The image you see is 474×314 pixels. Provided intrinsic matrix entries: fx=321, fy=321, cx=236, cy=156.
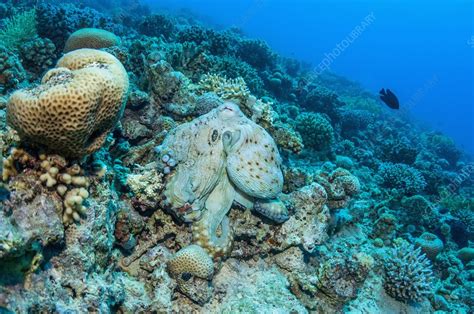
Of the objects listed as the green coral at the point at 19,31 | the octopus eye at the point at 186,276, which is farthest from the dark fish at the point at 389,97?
the green coral at the point at 19,31

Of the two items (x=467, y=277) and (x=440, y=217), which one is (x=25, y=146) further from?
(x=440, y=217)

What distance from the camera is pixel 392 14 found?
191875mm

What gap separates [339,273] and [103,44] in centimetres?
Result: 551

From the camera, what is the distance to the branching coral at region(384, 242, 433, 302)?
16.3 feet

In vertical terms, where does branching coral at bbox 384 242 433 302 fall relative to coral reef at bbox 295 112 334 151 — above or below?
below

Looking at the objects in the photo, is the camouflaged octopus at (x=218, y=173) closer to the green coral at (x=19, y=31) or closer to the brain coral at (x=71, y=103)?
the brain coral at (x=71, y=103)

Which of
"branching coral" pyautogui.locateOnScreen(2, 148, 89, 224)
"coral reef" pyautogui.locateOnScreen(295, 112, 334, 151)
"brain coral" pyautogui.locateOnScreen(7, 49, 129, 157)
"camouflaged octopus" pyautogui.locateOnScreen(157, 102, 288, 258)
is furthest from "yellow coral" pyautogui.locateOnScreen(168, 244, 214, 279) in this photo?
"coral reef" pyautogui.locateOnScreen(295, 112, 334, 151)

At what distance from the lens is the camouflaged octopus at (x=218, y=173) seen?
3.51 meters

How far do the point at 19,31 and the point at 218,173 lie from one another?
6.03 meters

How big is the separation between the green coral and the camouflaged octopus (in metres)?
4.74

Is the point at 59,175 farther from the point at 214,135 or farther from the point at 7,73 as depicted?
the point at 7,73

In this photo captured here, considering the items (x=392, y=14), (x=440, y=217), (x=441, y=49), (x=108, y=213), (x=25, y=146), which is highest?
(x=392, y=14)

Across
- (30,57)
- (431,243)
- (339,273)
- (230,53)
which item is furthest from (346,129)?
(30,57)

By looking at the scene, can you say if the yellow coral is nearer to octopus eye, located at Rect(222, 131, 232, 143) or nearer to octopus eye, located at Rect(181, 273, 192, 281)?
octopus eye, located at Rect(181, 273, 192, 281)
